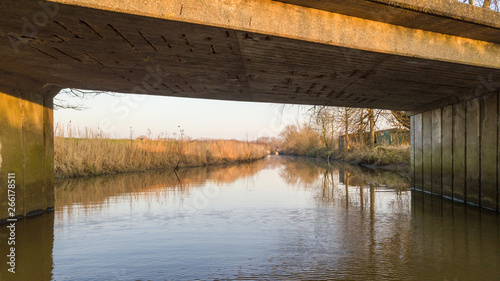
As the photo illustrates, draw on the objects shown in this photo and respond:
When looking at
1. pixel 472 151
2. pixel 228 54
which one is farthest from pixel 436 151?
pixel 228 54

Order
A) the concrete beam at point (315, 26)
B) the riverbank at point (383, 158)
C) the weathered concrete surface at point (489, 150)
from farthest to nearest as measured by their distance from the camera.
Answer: the riverbank at point (383, 158)
the weathered concrete surface at point (489, 150)
the concrete beam at point (315, 26)

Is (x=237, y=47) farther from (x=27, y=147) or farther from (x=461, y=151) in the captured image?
(x=461, y=151)

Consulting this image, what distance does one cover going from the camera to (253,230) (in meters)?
4.57

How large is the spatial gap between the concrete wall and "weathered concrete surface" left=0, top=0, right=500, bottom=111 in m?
0.43

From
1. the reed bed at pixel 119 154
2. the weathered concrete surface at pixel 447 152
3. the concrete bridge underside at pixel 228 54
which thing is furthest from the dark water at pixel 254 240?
the reed bed at pixel 119 154

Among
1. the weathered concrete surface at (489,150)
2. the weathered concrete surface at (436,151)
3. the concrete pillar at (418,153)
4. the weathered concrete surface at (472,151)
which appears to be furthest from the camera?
the concrete pillar at (418,153)

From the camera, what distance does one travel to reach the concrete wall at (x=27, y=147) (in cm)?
475

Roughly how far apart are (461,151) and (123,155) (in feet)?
38.8

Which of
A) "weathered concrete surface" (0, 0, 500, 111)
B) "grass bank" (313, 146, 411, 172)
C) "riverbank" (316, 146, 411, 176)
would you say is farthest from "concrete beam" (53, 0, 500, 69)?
"grass bank" (313, 146, 411, 172)

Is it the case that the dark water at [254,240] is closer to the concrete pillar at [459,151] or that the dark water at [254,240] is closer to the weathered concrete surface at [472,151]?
the weathered concrete surface at [472,151]

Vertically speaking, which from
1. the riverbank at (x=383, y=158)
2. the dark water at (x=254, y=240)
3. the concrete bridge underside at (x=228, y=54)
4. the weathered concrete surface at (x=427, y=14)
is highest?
the weathered concrete surface at (x=427, y=14)

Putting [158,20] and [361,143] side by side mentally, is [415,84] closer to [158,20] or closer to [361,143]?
[158,20]

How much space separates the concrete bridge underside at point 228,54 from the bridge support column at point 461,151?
0.08 metres

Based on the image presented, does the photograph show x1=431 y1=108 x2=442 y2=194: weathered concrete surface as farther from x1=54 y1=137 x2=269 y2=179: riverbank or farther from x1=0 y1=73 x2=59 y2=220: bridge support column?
x1=54 y1=137 x2=269 y2=179: riverbank
